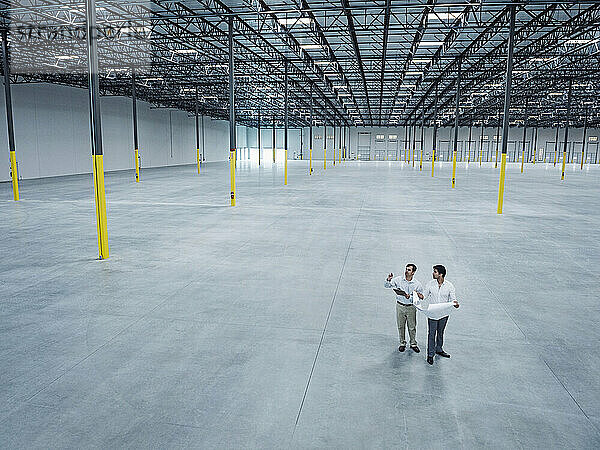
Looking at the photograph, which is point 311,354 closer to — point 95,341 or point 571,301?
point 95,341

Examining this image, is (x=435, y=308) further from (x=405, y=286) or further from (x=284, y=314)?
(x=284, y=314)

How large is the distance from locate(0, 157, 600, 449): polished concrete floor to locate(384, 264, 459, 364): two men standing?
0.22 m

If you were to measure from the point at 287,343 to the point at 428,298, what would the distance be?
6.98ft

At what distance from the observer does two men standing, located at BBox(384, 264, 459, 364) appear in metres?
5.75

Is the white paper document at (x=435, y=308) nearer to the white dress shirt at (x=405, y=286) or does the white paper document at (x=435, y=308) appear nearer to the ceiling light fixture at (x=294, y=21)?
the white dress shirt at (x=405, y=286)

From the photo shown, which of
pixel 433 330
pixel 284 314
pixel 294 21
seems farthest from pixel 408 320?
pixel 294 21

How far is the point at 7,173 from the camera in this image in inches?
1404

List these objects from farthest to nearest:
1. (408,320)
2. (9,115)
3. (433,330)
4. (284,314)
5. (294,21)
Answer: (294,21) < (9,115) < (284,314) < (408,320) < (433,330)

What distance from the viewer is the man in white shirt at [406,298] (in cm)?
589

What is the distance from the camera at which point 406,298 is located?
5.96m

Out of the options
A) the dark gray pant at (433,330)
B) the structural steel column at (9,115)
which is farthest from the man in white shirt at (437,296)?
the structural steel column at (9,115)

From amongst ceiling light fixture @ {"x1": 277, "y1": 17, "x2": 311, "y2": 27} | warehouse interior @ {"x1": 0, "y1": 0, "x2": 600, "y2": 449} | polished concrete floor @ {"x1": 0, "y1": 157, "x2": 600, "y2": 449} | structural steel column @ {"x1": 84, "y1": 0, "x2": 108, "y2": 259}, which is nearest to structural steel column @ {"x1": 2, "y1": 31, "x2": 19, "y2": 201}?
warehouse interior @ {"x1": 0, "y1": 0, "x2": 600, "y2": 449}

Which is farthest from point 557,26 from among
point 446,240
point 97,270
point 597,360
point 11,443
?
point 11,443

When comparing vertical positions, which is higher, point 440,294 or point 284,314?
point 440,294
